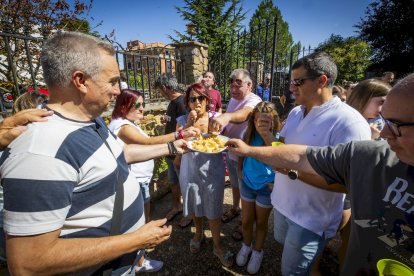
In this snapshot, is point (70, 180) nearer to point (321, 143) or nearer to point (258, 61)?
point (321, 143)

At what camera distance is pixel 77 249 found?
1.12 m

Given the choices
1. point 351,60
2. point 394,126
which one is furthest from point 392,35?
point 394,126

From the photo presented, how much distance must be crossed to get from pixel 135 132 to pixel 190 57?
15.4ft

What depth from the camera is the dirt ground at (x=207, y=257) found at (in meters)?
2.90

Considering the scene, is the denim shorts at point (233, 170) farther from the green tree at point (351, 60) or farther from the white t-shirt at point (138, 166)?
the green tree at point (351, 60)

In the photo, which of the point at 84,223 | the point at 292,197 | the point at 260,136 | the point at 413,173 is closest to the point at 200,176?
the point at 260,136

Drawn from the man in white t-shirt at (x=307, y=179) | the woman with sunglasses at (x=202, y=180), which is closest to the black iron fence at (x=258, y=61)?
the woman with sunglasses at (x=202, y=180)

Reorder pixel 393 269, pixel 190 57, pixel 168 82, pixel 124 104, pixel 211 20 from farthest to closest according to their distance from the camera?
pixel 211 20, pixel 190 57, pixel 168 82, pixel 124 104, pixel 393 269

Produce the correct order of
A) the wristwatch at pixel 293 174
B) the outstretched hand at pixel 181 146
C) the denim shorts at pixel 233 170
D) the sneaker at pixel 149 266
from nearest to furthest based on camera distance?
the wristwatch at pixel 293 174, the outstretched hand at pixel 181 146, the sneaker at pixel 149 266, the denim shorts at pixel 233 170

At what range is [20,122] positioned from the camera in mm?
1251

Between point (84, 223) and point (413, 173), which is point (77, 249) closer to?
point (84, 223)

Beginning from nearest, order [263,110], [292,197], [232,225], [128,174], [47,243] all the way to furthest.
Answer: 1. [47,243]
2. [128,174]
3. [292,197]
4. [263,110]
5. [232,225]

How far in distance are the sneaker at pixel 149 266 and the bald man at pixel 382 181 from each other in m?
2.32

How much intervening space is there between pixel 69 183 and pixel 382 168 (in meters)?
1.65
